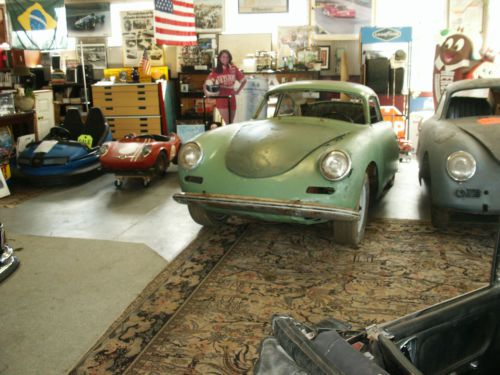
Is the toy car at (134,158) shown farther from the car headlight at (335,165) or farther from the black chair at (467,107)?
the black chair at (467,107)

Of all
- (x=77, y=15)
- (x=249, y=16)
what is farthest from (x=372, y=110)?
(x=77, y=15)

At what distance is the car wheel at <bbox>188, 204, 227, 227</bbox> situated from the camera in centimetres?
435

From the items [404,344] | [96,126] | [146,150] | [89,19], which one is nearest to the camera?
[404,344]

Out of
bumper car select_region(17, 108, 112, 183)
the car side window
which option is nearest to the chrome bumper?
the car side window

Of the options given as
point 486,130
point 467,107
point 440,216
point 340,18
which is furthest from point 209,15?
point 440,216

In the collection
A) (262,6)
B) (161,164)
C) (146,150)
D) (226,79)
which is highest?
(262,6)

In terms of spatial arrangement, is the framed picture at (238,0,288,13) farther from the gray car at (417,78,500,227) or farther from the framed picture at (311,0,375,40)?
the gray car at (417,78,500,227)

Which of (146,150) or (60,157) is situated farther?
(60,157)

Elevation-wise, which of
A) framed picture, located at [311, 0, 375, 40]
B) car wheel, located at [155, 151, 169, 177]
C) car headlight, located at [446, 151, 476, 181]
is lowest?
car wheel, located at [155, 151, 169, 177]

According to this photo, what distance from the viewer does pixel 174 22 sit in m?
7.93

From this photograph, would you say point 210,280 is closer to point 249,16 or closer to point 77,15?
point 249,16

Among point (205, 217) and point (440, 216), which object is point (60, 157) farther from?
point (440, 216)

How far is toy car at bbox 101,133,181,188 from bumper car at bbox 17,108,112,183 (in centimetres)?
58

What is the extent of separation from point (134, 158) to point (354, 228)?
315cm
